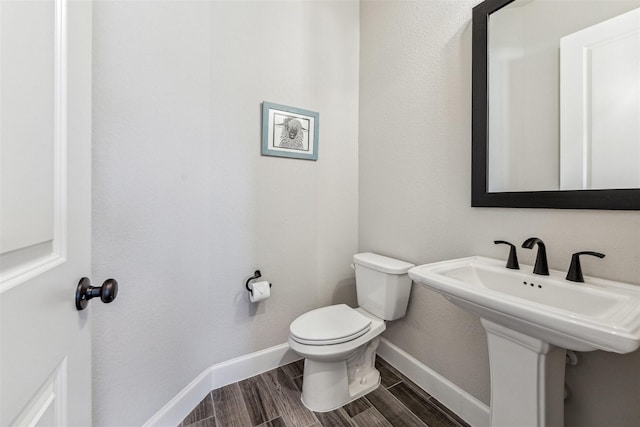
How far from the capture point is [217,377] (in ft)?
4.73

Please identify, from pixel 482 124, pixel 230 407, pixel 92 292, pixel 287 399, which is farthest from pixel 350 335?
pixel 482 124

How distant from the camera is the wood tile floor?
1234 mm

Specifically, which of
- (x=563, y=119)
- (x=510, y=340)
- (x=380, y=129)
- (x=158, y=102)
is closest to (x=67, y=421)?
(x=158, y=102)

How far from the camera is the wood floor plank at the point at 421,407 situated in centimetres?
124

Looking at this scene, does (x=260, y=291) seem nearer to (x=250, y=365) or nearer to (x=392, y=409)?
(x=250, y=365)

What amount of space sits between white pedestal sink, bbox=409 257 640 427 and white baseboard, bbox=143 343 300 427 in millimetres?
1161

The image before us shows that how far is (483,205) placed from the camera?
1159 mm

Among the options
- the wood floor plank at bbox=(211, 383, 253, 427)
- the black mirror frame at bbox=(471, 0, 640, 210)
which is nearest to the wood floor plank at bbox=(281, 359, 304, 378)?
the wood floor plank at bbox=(211, 383, 253, 427)

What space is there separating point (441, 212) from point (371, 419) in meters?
1.13

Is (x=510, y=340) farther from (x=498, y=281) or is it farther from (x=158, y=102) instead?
(x=158, y=102)

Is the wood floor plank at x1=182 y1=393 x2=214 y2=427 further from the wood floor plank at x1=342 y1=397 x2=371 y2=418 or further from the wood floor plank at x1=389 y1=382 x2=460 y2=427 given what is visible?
the wood floor plank at x1=389 y1=382 x2=460 y2=427

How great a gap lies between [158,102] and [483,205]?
154 centimetres

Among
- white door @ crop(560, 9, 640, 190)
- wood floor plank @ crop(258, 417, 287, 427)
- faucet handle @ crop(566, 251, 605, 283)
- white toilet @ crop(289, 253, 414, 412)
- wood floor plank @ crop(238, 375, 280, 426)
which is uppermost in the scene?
white door @ crop(560, 9, 640, 190)

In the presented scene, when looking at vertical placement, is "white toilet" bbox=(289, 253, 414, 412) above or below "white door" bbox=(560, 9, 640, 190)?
below
